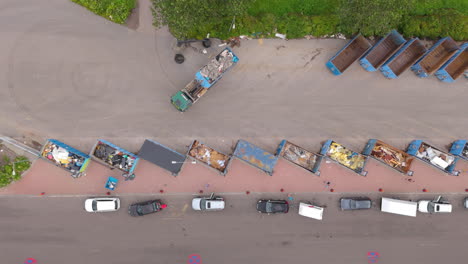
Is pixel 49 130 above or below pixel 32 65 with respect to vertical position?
below

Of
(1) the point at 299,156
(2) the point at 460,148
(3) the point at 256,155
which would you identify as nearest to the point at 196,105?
(3) the point at 256,155

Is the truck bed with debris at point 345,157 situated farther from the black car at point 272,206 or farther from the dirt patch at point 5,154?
the dirt patch at point 5,154

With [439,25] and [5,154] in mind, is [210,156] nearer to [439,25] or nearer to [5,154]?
[5,154]

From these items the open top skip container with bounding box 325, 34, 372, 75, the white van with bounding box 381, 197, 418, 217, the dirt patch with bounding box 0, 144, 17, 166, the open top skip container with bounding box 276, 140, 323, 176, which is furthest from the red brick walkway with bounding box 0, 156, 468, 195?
the open top skip container with bounding box 325, 34, 372, 75

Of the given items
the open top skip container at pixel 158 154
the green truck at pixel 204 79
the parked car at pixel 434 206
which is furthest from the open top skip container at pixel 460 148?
the open top skip container at pixel 158 154

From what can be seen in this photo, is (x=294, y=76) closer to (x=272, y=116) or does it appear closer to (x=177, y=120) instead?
(x=272, y=116)

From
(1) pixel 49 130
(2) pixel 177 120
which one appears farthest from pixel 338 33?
(1) pixel 49 130
